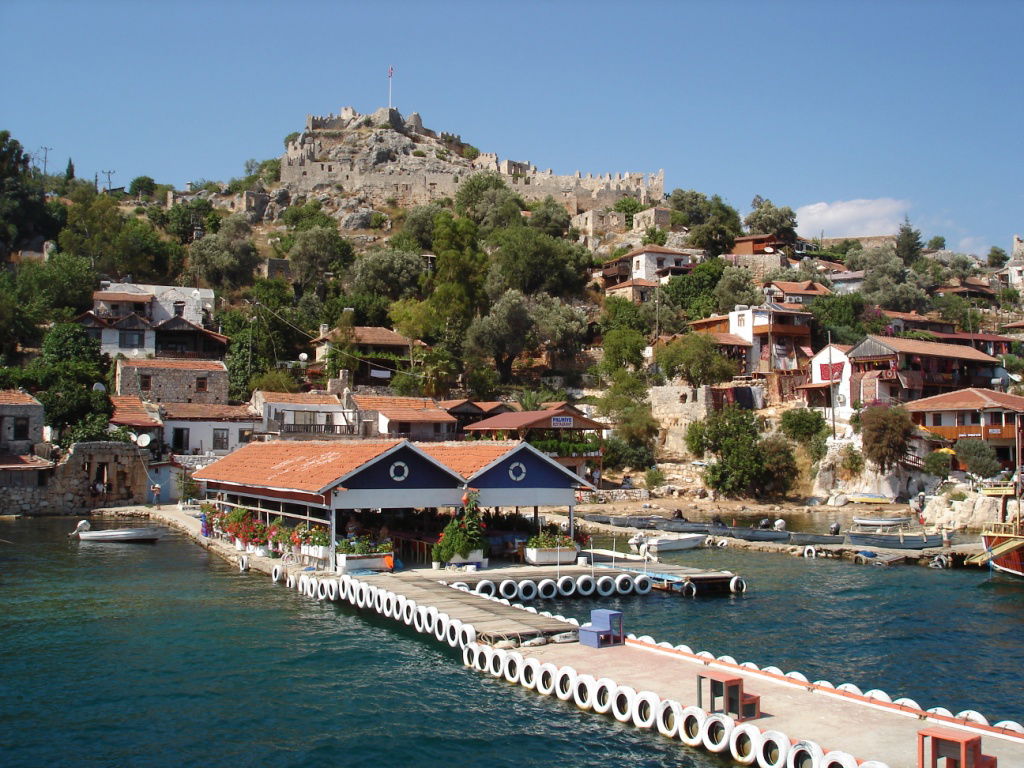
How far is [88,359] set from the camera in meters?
55.2

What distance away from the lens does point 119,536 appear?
3431 centimetres

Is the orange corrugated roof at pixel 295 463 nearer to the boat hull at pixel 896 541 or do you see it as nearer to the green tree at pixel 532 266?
the boat hull at pixel 896 541

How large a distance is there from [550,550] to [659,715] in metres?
12.9

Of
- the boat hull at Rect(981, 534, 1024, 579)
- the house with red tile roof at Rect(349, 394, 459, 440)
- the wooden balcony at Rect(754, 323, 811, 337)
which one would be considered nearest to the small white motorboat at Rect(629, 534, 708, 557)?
the boat hull at Rect(981, 534, 1024, 579)

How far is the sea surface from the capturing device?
13695 mm

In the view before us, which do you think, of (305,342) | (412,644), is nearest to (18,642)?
(412,644)

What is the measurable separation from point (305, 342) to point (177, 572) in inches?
1553

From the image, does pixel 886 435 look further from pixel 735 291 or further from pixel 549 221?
pixel 549 221

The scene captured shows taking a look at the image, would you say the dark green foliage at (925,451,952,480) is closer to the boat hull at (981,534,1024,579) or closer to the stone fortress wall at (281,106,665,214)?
the boat hull at (981,534,1024,579)

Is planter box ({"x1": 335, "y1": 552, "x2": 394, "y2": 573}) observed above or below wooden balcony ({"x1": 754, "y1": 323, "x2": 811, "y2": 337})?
below

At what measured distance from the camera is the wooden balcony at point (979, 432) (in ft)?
160

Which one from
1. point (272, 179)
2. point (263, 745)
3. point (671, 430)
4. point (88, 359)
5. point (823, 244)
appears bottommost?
point (263, 745)

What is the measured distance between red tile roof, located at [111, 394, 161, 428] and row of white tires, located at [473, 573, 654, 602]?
31.1 m

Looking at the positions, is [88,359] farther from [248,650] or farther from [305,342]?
[248,650]
